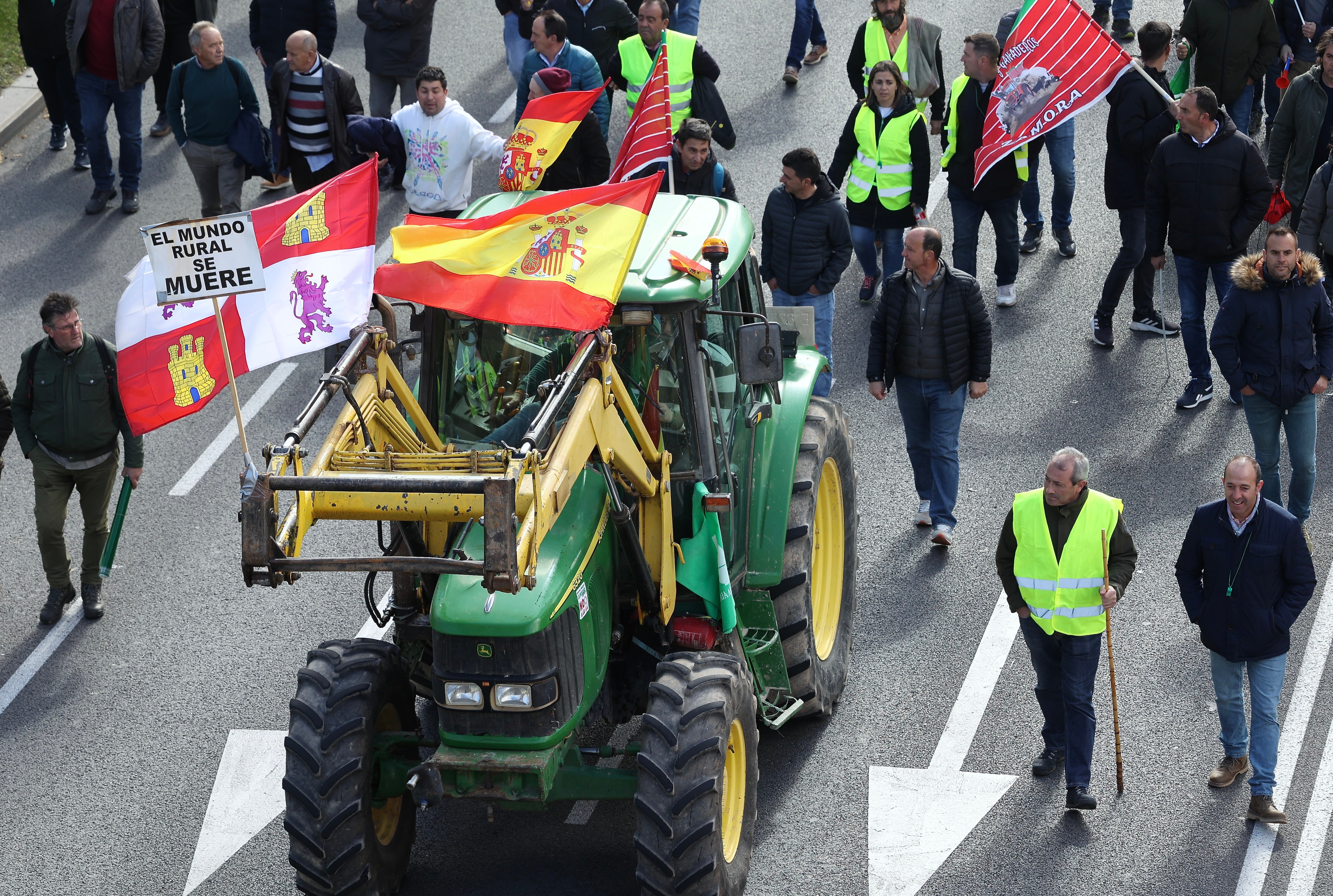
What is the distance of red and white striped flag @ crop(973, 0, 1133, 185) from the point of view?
11.2 meters

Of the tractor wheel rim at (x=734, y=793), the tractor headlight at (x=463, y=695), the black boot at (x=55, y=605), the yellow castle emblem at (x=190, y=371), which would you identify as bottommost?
the black boot at (x=55, y=605)

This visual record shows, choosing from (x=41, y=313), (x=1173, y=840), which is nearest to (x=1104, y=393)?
(x=1173, y=840)

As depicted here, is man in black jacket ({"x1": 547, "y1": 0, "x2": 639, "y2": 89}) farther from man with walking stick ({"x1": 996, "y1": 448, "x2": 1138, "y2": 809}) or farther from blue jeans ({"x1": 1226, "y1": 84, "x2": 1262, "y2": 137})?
man with walking stick ({"x1": 996, "y1": 448, "x2": 1138, "y2": 809})

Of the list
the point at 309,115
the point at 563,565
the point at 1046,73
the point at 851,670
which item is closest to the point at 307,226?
the point at 563,565

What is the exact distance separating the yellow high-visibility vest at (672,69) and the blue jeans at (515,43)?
201 centimetres

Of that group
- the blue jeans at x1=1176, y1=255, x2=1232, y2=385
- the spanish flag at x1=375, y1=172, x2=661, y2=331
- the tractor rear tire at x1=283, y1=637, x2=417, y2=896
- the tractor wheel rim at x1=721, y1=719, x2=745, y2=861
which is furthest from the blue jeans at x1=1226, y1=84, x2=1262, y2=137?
the tractor rear tire at x1=283, y1=637, x2=417, y2=896

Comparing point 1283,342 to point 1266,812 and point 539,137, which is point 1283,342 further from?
point 539,137

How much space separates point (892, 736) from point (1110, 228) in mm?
7028

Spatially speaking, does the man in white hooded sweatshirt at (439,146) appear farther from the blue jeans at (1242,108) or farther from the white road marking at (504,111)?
the blue jeans at (1242,108)

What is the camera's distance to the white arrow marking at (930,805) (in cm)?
805

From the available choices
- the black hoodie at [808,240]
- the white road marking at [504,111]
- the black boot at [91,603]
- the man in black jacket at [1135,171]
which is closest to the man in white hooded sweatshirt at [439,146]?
the black hoodie at [808,240]

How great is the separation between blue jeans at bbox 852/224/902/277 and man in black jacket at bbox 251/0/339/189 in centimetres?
541

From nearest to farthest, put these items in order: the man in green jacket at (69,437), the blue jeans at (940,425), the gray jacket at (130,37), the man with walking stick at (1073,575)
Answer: the man with walking stick at (1073,575)
the man in green jacket at (69,437)
the blue jeans at (940,425)
the gray jacket at (130,37)

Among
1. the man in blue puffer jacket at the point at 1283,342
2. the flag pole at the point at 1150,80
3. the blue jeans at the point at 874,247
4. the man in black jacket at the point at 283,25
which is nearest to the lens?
the man in blue puffer jacket at the point at 1283,342
